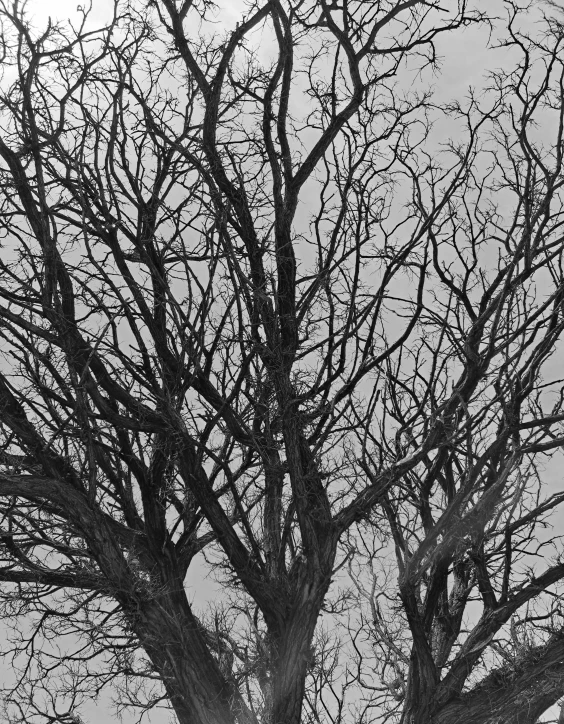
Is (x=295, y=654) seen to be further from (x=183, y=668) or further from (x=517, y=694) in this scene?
(x=517, y=694)

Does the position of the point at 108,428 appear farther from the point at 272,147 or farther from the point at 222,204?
the point at 272,147

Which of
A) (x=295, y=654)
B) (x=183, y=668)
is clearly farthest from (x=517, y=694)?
(x=183, y=668)

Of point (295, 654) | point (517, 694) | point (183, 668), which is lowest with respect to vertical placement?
point (517, 694)

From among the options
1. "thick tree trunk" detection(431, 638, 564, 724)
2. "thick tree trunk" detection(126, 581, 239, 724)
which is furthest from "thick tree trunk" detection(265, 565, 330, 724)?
"thick tree trunk" detection(431, 638, 564, 724)

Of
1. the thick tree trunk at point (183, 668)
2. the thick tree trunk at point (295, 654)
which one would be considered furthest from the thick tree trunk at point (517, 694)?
the thick tree trunk at point (183, 668)

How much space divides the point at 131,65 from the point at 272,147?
178 cm

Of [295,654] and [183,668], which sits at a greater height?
[183,668]

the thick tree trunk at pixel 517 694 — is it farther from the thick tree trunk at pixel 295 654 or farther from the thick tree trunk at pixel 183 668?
the thick tree trunk at pixel 183 668

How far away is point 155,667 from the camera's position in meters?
6.60

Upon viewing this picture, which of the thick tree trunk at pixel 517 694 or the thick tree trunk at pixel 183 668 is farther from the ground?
the thick tree trunk at pixel 183 668

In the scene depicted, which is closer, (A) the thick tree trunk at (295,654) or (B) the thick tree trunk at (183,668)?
(B) the thick tree trunk at (183,668)

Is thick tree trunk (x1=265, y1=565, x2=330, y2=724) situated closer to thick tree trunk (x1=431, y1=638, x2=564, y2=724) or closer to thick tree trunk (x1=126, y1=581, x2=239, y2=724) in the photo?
thick tree trunk (x1=126, y1=581, x2=239, y2=724)

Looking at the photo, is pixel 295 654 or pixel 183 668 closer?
pixel 183 668

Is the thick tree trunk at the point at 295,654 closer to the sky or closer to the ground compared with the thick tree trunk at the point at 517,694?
closer to the sky
